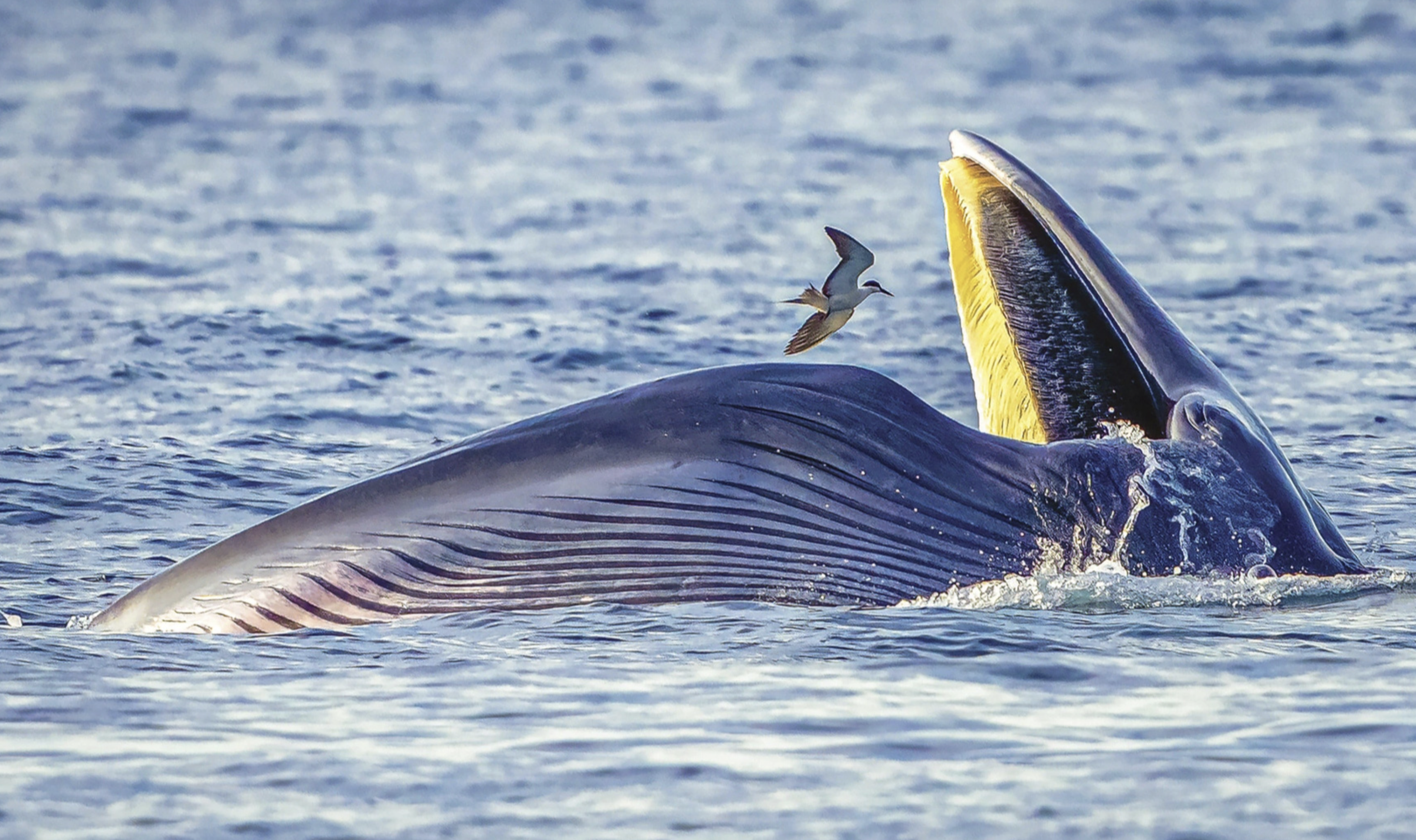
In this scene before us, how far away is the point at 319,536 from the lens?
7414mm

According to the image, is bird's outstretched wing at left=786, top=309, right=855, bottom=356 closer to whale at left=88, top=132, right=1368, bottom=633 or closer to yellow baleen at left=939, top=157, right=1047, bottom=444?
yellow baleen at left=939, top=157, right=1047, bottom=444

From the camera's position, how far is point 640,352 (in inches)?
653

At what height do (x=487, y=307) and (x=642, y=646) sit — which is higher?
(x=487, y=307)

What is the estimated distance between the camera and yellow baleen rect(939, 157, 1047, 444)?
30.2ft

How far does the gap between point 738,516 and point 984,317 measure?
96.3 inches

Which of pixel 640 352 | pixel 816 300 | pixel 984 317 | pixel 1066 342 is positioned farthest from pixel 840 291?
pixel 640 352

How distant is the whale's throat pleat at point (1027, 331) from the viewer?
28.8 ft

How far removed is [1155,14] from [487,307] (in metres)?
20.2

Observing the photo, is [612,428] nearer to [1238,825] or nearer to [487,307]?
[1238,825]

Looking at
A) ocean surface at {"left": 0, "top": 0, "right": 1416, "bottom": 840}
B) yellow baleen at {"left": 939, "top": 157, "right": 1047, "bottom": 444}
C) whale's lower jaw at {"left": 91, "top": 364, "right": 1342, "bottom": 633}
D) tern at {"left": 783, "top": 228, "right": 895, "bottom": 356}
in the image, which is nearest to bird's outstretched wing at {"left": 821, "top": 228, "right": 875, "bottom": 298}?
tern at {"left": 783, "top": 228, "right": 895, "bottom": 356}

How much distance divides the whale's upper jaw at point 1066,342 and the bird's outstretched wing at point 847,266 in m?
0.85

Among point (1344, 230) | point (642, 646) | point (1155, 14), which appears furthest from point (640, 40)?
point (642, 646)

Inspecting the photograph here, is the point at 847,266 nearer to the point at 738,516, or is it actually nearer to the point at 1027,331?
the point at 1027,331

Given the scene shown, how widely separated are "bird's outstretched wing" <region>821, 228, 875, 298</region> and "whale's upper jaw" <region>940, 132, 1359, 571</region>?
85 cm
